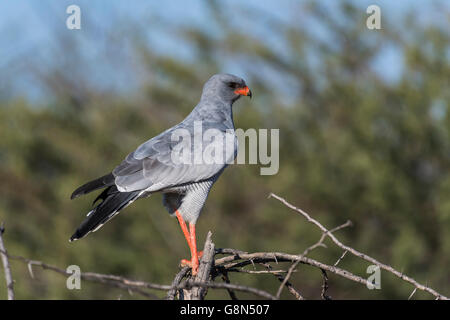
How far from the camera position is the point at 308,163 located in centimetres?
1240

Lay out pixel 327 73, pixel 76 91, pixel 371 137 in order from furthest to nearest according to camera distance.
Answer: pixel 76 91, pixel 327 73, pixel 371 137

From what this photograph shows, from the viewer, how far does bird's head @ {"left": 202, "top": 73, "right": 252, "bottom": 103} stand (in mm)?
4586

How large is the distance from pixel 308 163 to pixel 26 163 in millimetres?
6796

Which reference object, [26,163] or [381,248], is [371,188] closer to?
[381,248]

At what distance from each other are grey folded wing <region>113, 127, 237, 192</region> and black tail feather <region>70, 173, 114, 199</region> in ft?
0.22

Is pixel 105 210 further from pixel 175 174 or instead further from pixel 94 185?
pixel 175 174

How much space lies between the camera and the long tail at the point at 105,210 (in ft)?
10.0

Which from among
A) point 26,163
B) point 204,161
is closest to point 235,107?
point 26,163

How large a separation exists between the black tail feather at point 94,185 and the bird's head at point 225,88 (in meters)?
1.38
